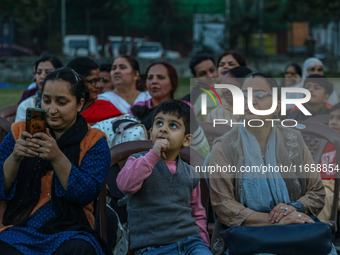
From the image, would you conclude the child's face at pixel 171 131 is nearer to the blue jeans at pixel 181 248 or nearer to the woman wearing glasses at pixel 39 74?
the blue jeans at pixel 181 248

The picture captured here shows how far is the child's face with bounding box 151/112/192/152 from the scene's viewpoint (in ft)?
10.8

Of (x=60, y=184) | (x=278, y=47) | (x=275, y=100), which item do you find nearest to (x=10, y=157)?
(x=60, y=184)

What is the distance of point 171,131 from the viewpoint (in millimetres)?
3326

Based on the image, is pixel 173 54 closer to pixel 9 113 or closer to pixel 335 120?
pixel 9 113

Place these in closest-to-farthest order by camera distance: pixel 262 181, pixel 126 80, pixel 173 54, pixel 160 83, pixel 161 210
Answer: pixel 161 210 < pixel 262 181 < pixel 160 83 < pixel 126 80 < pixel 173 54

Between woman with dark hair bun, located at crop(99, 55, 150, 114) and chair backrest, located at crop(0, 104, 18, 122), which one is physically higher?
woman with dark hair bun, located at crop(99, 55, 150, 114)

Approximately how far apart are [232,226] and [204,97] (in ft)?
8.11

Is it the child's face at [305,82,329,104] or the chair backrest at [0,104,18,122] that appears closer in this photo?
the chair backrest at [0,104,18,122]

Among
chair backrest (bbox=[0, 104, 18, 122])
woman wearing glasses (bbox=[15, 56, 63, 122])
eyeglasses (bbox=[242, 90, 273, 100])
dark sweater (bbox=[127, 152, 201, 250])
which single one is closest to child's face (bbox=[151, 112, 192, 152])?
dark sweater (bbox=[127, 152, 201, 250])

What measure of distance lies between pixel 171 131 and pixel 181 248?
62 cm

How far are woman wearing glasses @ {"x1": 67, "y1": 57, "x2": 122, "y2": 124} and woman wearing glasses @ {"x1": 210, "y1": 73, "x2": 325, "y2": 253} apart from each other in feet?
5.20

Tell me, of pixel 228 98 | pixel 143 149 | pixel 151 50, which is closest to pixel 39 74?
pixel 228 98

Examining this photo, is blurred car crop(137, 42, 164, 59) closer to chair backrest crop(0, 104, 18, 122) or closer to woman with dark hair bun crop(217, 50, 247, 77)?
woman with dark hair bun crop(217, 50, 247, 77)

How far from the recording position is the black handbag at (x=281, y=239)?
309cm
